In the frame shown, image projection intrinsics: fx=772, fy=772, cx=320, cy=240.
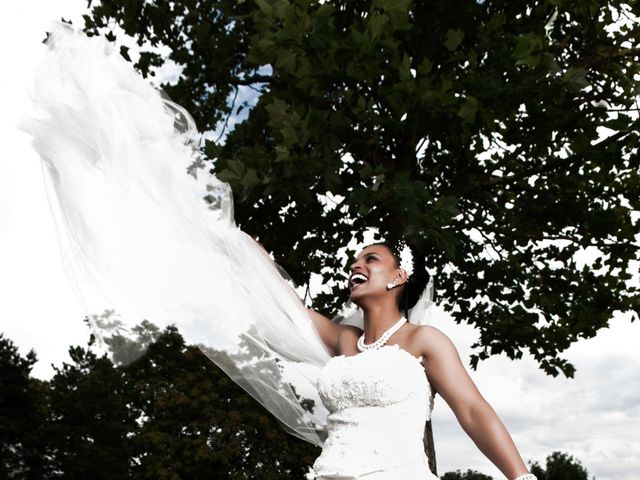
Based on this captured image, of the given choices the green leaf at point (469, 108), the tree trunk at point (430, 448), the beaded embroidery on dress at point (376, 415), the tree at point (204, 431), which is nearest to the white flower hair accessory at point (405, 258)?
the beaded embroidery on dress at point (376, 415)

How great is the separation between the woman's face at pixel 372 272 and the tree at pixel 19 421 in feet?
140

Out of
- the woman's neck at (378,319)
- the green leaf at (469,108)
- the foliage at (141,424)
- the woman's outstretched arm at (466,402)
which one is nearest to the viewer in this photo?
the woman's outstretched arm at (466,402)

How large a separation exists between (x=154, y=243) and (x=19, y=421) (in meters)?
44.0

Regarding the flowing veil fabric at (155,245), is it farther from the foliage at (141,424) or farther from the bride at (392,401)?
the foliage at (141,424)

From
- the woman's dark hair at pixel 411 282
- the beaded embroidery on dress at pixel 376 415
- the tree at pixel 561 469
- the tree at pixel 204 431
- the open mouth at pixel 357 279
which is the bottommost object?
the beaded embroidery on dress at pixel 376 415

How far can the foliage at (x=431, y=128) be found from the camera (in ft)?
24.4

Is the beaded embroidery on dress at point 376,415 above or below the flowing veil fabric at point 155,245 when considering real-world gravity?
below

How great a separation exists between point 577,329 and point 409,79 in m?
8.23

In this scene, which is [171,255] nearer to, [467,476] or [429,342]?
[429,342]

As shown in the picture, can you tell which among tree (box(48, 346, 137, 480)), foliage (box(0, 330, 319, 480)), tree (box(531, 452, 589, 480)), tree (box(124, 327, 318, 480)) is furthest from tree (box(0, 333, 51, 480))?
tree (box(531, 452, 589, 480))

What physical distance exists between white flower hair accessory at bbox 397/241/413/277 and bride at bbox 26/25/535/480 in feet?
0.04

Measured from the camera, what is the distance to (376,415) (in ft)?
15.3

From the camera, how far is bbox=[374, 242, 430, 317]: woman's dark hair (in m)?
5.33

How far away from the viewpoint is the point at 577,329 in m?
14.0
